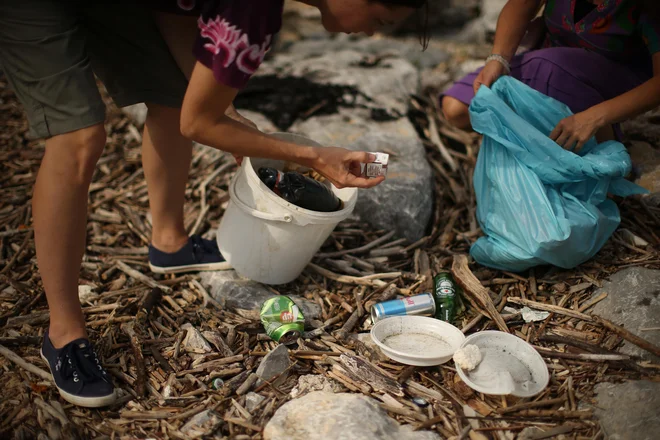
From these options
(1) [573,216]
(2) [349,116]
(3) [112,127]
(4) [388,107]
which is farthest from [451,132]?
(3) [112,127]

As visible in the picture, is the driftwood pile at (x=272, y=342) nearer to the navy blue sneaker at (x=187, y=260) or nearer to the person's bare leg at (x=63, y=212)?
the navy blue sneaker at (x=187, y=260)

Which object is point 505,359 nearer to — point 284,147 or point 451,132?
point 284,147

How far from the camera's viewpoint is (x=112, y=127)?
4633 mm

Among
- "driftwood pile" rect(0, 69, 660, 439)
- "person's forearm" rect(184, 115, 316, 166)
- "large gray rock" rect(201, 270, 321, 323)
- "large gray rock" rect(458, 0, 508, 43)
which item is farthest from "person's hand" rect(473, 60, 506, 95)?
"large gray rock" rect(458, 0, 508, 43)

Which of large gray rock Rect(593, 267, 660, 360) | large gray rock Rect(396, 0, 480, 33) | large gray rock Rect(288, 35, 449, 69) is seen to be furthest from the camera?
large gray rock Rect(396, 0, 480, 33)

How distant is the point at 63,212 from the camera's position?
2.19 m

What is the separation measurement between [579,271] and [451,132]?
5.93 feet

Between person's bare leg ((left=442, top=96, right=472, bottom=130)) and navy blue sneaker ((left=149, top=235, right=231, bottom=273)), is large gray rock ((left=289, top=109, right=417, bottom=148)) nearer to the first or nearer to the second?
person's bare leg ((left=442, top=96, right=472, bottom=130))

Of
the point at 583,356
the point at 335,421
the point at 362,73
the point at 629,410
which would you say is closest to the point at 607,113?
the point at 583,356

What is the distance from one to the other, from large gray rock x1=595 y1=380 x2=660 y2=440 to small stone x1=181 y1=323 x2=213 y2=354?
5.68 ft

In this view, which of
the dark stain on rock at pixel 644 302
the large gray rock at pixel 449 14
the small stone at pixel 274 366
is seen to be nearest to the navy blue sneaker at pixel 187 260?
the small stone at pixel 274 366

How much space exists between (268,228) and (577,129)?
65.7 inches

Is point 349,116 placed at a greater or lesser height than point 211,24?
lesser

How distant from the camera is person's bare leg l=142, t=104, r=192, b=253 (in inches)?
109
